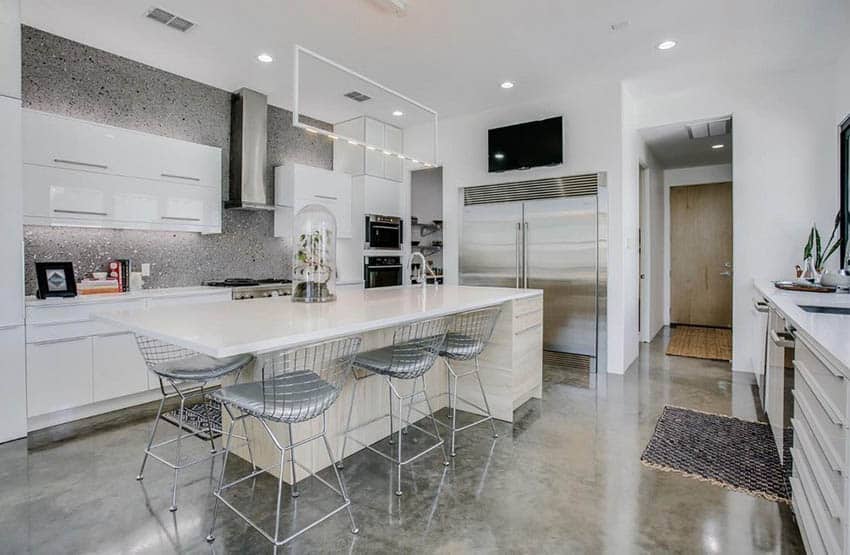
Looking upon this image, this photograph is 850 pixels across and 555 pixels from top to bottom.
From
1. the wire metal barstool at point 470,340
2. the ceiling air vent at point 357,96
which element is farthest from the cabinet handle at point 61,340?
the ceiling air vent at point 357,96

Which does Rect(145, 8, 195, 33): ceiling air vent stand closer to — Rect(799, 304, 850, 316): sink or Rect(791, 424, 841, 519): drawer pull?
Rect(791, 424, 841, 519): drawer pull

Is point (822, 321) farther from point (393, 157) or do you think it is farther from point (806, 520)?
point (393, 157)

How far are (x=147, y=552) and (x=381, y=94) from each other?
4503 millimetres

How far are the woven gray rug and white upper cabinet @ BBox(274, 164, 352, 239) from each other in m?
3.71

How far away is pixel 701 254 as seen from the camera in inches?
298

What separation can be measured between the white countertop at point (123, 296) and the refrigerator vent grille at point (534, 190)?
3.13 meters

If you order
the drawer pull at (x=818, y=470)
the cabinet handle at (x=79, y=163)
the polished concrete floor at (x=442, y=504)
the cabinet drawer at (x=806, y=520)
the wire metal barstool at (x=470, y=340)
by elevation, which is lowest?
the polished concrete floor at (x=442, y=504)

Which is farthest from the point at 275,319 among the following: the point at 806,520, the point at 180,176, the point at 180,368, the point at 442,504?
the point at 180,176

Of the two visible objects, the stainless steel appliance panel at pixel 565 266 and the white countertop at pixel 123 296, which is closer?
the white countertop at pixel 123 296

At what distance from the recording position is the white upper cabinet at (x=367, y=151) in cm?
574

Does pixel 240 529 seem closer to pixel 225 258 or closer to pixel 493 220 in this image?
pixel 225 258

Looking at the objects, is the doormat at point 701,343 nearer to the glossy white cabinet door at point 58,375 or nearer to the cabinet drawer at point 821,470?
the cabinet drawer at point 821,470

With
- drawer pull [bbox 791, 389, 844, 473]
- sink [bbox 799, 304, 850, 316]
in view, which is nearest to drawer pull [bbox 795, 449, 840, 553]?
drawer pull [bbox 791, 389, 844, 473]

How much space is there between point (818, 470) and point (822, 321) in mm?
735
